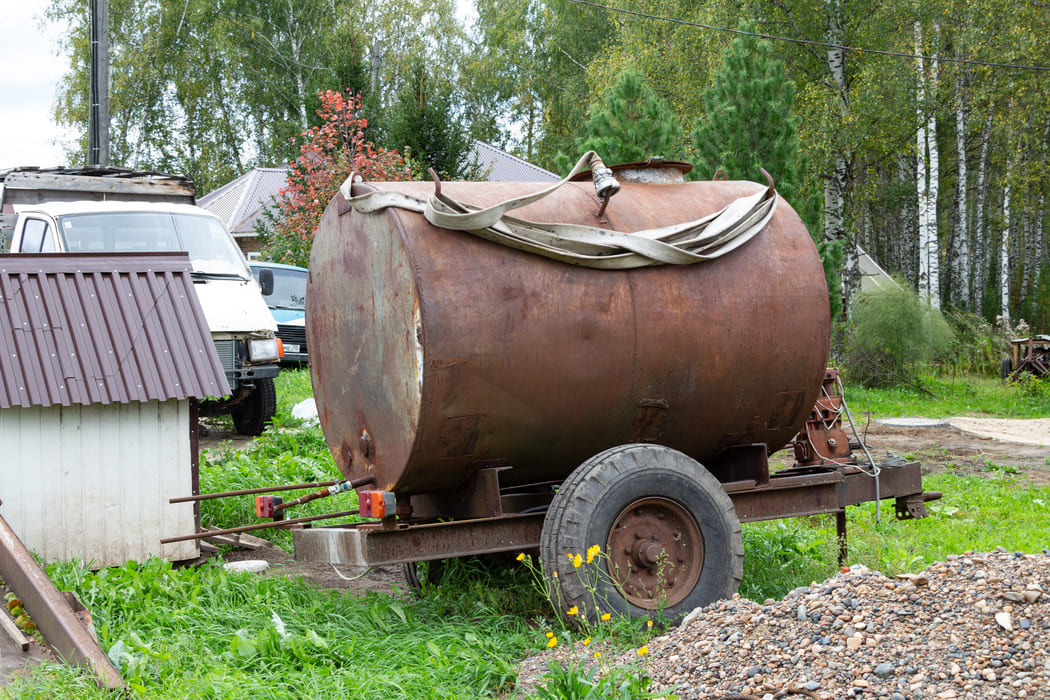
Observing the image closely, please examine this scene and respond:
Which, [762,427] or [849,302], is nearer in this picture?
[762,427]

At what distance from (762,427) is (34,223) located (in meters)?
8.44

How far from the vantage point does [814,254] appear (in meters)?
5.44

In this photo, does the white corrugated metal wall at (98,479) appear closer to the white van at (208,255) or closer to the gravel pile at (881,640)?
the gravel pile at (881,640)

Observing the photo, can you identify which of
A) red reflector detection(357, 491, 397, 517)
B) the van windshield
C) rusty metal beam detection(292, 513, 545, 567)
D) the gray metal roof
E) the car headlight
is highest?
the gray metal roof

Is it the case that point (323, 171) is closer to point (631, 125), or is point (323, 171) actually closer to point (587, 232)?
point (631, 125)

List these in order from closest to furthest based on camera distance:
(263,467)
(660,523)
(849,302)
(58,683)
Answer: (58,683) < (660,523) < (263,467) < (849,302)

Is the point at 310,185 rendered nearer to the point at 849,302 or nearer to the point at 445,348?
the point at 849,302

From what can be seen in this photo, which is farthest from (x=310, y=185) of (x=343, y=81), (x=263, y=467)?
(x=263, y=467)

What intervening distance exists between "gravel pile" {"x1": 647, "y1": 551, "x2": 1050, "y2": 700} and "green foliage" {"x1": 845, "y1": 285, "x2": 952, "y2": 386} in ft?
42.5

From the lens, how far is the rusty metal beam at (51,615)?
3996 millimetres

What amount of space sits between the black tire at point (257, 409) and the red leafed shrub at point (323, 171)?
907 centimetres

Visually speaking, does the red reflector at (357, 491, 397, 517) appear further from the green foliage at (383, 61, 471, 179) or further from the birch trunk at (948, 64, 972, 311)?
the birch trunk at (948, 64, 972, 311)

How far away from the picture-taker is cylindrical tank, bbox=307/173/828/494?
14.8 feet

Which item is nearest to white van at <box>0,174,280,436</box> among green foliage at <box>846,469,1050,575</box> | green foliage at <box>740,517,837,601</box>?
green foliage at <box>740,517,837,601</box>
